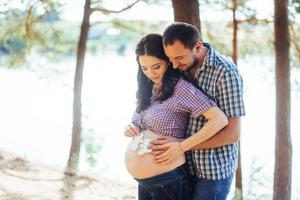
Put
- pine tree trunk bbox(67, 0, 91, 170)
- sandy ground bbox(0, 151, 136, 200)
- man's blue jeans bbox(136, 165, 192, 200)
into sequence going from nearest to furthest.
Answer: man's blue jeans bbox(136, 165, 192, 200), sandy ground bbox(0, 151, 136, 200), pine tree trunk bbox(67, 0, 91, 170)

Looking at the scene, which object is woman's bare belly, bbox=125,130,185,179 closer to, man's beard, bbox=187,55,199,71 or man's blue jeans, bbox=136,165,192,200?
man's blue jeans, bbox=136,165,192,200

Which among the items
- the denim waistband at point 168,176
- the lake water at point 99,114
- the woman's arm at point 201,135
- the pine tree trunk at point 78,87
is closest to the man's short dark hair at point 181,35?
the woman's arm at point 201,135

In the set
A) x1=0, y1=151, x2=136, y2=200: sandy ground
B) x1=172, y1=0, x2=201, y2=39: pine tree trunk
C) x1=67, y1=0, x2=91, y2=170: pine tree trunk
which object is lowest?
x1=0, y1=151, x2=136, y2=200: sandy ground

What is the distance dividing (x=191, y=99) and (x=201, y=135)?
0.45 feet

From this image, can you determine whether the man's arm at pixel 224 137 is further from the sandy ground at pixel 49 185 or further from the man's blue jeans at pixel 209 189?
the sandy ground at pixel 49 185

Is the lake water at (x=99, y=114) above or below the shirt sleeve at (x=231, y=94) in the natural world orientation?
below

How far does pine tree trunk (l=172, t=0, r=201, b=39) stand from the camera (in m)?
3.80

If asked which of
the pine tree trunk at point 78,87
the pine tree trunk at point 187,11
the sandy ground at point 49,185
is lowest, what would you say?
the sandy ground at point 49,185

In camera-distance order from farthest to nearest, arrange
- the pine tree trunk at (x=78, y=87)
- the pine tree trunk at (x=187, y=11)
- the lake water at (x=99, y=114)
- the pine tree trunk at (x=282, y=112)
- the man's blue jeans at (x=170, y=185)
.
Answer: the lake water at (x=99, y=114), the pine tree trunk at (x=78, y=87), the pine tree trunk at (x=282, y=112), the pine tree trunk at (x=187, y=11), the man's blue jeans at (x=170, y=185)

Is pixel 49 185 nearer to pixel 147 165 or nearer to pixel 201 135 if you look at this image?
pixel 147 165

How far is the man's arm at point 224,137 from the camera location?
184 cm

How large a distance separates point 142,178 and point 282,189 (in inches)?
166

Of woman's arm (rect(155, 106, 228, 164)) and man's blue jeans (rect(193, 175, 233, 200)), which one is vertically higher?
woman's arm (rect(155, 106, 228, 164))

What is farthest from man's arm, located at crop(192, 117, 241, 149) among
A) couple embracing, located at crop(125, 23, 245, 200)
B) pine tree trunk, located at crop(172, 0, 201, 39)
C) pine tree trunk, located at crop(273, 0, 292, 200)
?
pine tree trunk, located at crop(273, 0, 292, 200)
